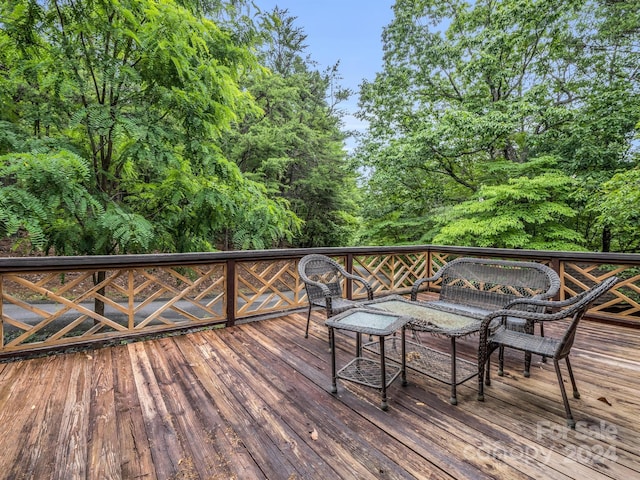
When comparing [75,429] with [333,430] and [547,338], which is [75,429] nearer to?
[333,430]

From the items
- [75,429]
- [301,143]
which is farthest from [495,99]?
[75,429]

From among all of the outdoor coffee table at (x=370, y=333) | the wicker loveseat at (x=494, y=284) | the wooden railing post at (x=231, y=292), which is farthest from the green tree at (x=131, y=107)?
the wicker loveseat at (x=494, y=284)

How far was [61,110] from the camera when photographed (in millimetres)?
3506

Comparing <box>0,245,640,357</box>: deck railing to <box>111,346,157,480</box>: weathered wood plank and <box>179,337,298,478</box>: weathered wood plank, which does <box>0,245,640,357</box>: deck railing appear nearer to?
<box>111,346,157,480</box>: weathered wood plank

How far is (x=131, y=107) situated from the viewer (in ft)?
12.5

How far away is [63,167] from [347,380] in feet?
10.5

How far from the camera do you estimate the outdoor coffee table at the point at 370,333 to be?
1953 millimetres

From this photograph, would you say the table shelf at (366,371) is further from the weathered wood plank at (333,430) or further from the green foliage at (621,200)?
the green foliage at (621,200)

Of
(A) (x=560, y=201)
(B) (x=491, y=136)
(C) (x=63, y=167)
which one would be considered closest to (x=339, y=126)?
(B) (x=491, y=136)

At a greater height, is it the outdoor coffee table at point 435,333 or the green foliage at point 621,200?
the green foliage at point 621,200

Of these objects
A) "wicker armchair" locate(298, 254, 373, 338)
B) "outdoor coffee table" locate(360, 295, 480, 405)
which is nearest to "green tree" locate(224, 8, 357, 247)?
"wicker armchair" locate(298, 254, 373, 338)

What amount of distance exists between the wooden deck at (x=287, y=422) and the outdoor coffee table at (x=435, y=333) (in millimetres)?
143

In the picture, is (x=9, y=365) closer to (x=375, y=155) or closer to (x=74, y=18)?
(x=74, y=18)

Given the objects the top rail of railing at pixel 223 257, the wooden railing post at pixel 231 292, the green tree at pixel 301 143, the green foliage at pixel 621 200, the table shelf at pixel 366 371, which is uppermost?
the green tree at pixel 301 143
